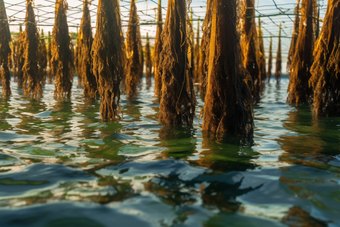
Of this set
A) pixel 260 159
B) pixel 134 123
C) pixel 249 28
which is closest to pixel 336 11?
pixel 249 28

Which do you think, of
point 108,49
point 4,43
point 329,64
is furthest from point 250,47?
point 4,43

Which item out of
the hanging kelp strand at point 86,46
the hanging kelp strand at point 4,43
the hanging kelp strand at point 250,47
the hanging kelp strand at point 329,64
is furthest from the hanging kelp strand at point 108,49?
the hanging kelp strand at point 4,43

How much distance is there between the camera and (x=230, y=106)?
4.21m

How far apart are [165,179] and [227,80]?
187 centimetres

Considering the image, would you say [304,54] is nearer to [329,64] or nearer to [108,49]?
[329,64]

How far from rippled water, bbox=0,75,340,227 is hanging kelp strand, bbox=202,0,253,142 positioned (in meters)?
0.30

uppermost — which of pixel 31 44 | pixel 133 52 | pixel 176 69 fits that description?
pixel 31 44

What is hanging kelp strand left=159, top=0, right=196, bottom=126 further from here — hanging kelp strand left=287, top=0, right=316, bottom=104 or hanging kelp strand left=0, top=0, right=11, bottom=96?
hanging kelp strand left=0, top=0, right=11, bottom=96

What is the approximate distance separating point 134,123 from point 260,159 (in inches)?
126

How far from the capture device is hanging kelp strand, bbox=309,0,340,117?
6168 mm

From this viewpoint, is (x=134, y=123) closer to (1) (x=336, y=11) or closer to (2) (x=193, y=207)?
(2) (x=193, y=207)

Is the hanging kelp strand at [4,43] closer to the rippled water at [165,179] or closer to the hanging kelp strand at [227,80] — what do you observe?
the rippled water at [165,179]

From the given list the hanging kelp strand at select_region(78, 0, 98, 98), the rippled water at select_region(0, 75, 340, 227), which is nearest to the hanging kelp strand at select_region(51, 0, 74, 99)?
the hanging kelp strand at select_region(78, 0, 98, 98)

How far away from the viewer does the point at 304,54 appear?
27.6 ft
